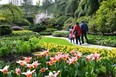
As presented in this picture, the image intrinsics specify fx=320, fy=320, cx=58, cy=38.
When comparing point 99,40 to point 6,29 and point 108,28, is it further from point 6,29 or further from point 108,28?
point 6,29

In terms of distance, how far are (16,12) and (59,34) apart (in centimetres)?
857

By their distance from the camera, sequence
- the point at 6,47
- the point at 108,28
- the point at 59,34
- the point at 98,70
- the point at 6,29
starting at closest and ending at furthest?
the point at 98,70
the point at 6,47
the point at 108,28
the point at 6,29
the point at 59,34

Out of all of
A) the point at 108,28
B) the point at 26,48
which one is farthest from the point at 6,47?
the point at 108,28

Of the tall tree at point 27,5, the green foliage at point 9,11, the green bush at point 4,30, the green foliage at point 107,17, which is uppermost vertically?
the tall tree at point 27,5

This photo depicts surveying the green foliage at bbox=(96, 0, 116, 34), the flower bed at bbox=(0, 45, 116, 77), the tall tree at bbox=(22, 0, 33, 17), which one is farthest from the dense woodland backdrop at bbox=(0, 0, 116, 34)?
the tall tree at bbox=(22, 0, 33, 17)

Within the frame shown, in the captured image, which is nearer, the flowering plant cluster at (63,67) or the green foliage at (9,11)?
the flowering plant cluster at (63,67)

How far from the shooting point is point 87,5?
1313 inches

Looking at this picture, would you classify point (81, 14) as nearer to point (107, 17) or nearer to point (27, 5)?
point (107, 17)

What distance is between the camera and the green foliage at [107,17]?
2406 cm

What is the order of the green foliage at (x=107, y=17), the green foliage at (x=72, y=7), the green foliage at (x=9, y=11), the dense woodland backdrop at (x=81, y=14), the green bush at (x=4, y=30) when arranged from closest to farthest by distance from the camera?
the green foliage at (x=107, y=17), the dense woodland backdrop at (x=81, y=14), the green bush at (x=4, y=30), the green foliage at (x=9, y=11), the green foliage at (x=72, y=7)

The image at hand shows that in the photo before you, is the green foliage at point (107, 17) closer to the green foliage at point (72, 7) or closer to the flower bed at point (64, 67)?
the green foliage at point (72, 7)

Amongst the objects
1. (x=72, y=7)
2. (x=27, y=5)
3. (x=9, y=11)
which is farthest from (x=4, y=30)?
(x=27, y=5)

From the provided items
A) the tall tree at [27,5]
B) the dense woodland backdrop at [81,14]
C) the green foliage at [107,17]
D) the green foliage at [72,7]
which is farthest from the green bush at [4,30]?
the tall tree at [27,5]

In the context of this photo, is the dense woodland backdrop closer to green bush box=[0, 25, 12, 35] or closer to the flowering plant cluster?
green bush box=[0, 25, 12, 35]
